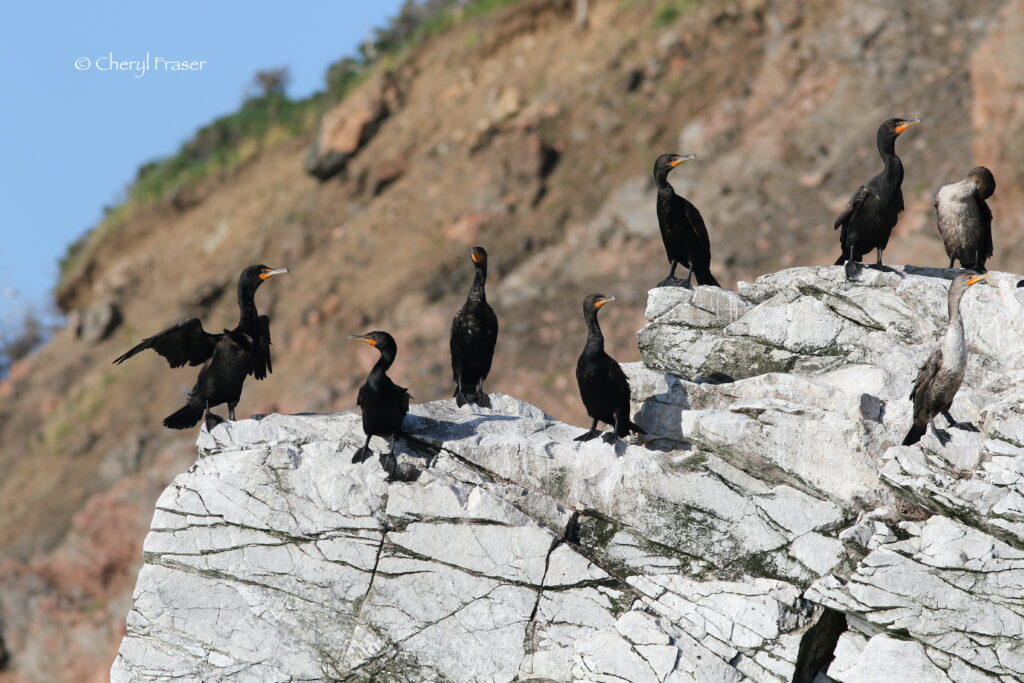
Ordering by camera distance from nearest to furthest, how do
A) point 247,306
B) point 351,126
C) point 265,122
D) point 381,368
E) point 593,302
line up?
point 381,368, point 593,302, point 247,306, point 351,126, point 265,122

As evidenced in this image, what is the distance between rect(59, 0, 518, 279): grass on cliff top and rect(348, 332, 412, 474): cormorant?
20.9 meters

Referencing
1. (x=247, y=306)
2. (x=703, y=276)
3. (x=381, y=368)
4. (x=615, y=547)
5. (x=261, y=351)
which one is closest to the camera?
(x=615, y=547)

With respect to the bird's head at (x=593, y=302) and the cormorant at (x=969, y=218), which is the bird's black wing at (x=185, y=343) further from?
the cormorant at (x=969, y=218)

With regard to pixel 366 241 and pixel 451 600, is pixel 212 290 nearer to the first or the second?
pixel 366 241

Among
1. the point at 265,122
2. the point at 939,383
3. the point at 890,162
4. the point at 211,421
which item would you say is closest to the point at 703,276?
the point at 890,162

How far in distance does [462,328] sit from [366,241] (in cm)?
1594

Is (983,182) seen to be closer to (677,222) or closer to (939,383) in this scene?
(677,222)

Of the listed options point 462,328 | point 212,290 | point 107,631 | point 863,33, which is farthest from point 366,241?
point 462,328

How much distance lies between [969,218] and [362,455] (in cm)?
611

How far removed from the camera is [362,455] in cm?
918

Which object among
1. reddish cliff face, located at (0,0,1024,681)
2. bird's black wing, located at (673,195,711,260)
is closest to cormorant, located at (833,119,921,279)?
bird's black wing, located at (673,195,711,260)

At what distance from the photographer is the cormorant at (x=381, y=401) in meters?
8.96

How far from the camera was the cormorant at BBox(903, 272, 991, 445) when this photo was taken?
858cm

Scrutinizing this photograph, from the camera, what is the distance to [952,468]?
27.4 ft
